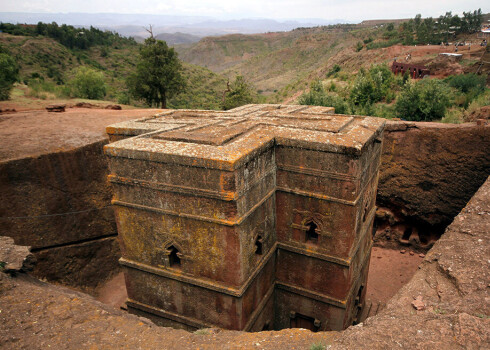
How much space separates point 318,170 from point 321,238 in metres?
1.64

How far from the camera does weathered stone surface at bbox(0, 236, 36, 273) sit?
18.6 feet

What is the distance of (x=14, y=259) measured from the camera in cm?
588

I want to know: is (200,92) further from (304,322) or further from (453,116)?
(304,322)

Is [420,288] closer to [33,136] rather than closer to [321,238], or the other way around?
[321,238]

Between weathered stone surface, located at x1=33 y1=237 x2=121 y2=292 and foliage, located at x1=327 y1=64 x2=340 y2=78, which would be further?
foliage, located at x1=327 y1=64 x2=340 y2=78

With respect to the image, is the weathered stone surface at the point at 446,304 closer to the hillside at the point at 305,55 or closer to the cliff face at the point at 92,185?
the cliff face at the point at 92,185

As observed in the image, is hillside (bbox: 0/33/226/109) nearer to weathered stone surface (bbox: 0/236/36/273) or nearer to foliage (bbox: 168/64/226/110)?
foliage (bbox: 168/64/226/110)

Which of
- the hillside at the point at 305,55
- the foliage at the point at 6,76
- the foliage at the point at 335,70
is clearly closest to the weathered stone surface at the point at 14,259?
the foliage at the point at 6,76

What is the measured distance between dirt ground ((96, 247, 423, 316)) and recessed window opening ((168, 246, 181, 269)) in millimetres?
4454

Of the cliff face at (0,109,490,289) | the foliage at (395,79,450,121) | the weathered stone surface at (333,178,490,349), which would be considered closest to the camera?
the weathered stone surface at (333,178,490,349)

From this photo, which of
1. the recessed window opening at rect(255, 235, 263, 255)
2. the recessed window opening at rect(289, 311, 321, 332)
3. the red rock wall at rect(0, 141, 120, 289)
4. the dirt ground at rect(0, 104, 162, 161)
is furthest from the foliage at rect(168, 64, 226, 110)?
the recessed window opening at rect(255, 235, 263, 255)

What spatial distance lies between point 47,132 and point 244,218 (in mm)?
8219

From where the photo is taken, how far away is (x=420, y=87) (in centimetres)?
1839

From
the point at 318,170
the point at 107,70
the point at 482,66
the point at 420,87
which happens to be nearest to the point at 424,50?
the point at 482,66
